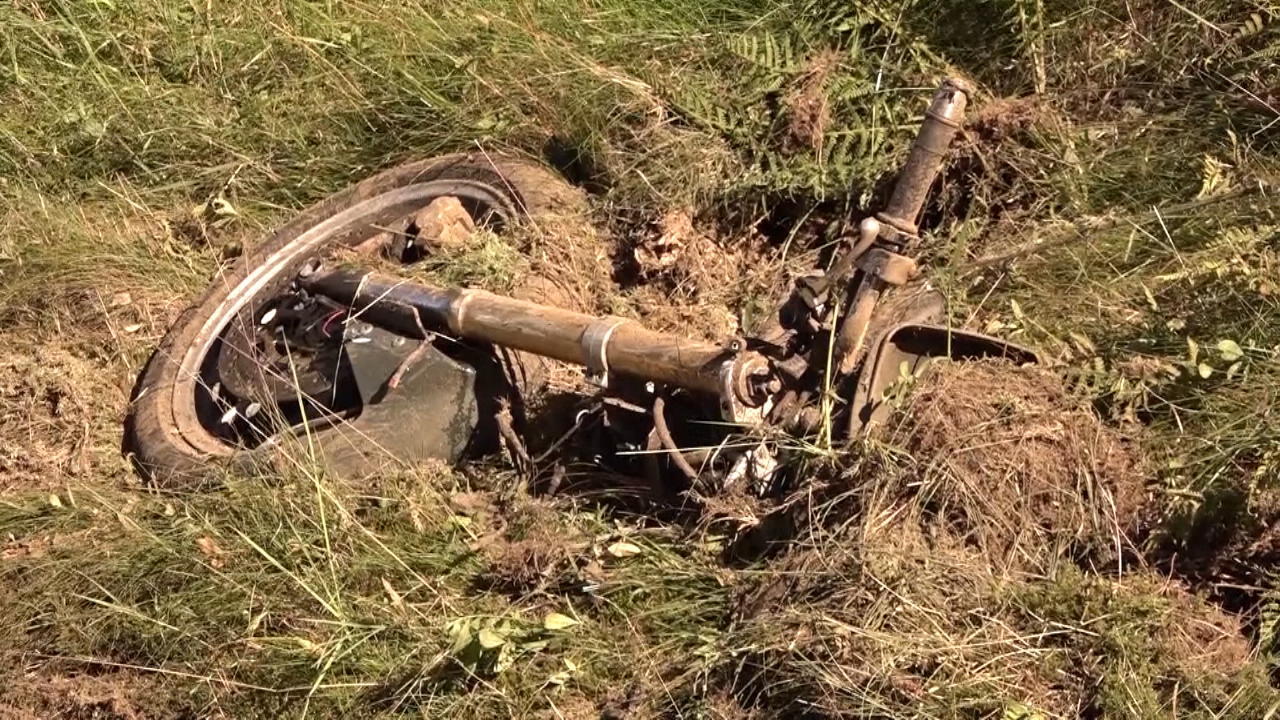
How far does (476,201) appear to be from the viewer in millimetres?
4648

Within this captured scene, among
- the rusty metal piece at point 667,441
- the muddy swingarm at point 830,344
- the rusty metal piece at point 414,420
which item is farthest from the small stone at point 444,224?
the rusty metal piece at point 667,441

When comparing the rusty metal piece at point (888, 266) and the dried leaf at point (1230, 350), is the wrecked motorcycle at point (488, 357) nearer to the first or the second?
the rusty metal piece at point (888, 266)

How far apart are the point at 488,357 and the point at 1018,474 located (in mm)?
1507

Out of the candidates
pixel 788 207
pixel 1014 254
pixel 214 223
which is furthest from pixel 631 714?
pixel 214 223

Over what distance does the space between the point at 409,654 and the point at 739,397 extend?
957 mm

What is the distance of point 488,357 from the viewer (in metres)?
3.90

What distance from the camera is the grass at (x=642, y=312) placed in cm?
292

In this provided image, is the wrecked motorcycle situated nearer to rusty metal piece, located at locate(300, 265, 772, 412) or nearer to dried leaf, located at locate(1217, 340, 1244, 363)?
rusty metal piece, located at locate(300, 265, 772, 412)

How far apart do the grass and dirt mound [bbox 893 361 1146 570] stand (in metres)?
0.06

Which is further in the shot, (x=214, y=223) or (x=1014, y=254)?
(x=214, y=223)

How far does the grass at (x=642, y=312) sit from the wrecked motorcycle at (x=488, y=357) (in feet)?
0.48

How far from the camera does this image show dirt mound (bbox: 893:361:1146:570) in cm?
299

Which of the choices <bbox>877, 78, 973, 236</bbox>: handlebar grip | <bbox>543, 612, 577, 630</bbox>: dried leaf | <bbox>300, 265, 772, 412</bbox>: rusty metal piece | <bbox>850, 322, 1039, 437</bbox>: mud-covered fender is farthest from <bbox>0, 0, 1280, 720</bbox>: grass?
<bbox>877, 78, 973, 236</bbox>: handlebar grip

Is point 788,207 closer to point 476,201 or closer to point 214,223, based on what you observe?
point 476,201
